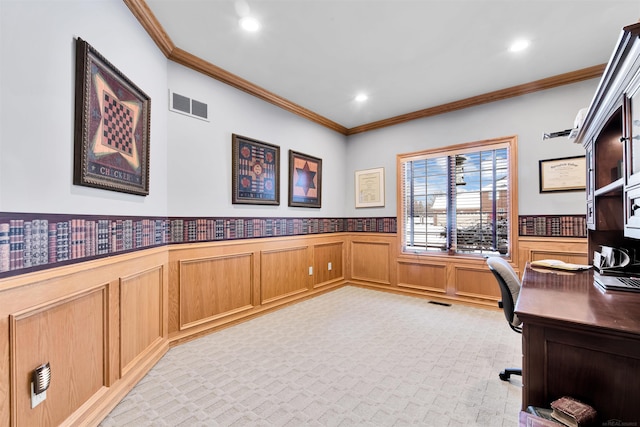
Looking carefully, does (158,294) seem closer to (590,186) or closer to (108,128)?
(108,128)

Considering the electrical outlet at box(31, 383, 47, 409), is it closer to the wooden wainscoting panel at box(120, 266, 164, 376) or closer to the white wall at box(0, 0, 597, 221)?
the wooden wainscoting panel at box(120, 266, 164, 376)

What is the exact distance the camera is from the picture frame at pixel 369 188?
15.2 feet

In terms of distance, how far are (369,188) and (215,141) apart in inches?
105

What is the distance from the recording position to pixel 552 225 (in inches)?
128

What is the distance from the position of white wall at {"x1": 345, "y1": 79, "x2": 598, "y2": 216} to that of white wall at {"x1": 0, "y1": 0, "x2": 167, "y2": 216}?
3.64m

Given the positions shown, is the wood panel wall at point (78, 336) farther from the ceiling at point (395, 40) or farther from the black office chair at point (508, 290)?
the black office chair at point (508, 290)

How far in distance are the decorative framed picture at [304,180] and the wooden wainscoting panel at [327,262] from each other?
0.72 metres

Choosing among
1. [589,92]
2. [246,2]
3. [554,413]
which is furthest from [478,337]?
[246,2]

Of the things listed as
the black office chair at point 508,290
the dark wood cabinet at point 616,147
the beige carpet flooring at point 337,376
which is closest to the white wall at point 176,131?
the dark wood cabinet at point 616,147

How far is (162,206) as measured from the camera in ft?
8.23

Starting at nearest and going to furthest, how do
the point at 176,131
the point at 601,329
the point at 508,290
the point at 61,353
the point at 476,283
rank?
the point at 601,329 < the point at 61,353 < the point at 508,290 < the point at 176,131 < the point at 476,283

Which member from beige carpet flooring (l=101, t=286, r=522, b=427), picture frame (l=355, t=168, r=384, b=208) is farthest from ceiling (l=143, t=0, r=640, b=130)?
beige carpet flooring (l=101, t=286, r=522, b=427)

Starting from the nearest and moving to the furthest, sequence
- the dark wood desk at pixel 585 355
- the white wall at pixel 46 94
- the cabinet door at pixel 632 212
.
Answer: the dark wood desk at pixel 585 355 → the white wall at pixel 46 94 → the cabinet door at pixel 632 212

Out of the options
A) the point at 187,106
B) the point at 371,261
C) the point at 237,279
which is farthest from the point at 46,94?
the point at 371,261
